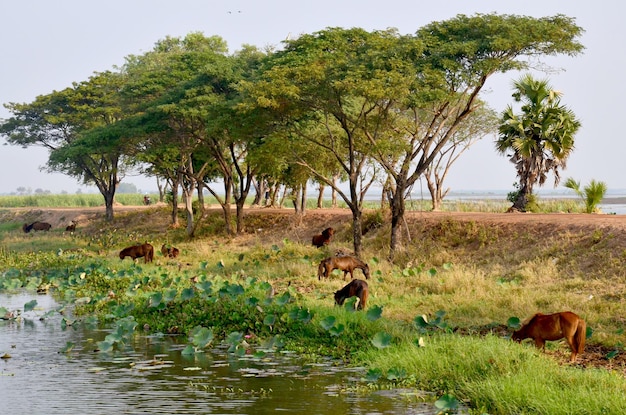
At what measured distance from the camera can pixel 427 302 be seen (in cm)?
1678

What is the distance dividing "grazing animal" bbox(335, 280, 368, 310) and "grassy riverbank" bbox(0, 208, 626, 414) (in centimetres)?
48

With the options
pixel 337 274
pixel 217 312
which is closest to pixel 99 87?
pixel 337 274

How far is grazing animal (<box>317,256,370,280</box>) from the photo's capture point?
794 inches

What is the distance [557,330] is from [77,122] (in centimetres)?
4250

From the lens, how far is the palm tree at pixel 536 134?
33531 millimetres

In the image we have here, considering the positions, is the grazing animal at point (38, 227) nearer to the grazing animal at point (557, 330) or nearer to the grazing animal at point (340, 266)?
the grazing animal at point (340, 266)

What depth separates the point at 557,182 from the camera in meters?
34.6

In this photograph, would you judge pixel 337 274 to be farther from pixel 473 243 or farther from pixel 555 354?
pixel 555 354

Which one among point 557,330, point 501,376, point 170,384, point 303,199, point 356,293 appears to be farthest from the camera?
point 303,199

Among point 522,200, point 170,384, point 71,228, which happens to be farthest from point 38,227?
point 170,384

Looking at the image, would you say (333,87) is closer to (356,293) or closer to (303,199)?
(356,293)

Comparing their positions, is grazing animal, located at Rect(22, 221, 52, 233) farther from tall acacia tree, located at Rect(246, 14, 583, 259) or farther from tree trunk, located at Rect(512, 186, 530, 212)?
tree trunk, located at Rect(512, 186, 530, 212)

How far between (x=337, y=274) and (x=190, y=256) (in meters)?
9.63

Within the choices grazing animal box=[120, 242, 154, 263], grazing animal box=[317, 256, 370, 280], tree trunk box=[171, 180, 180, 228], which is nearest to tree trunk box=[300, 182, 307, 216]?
tree trunk box=[171, 180, 180, 228]
